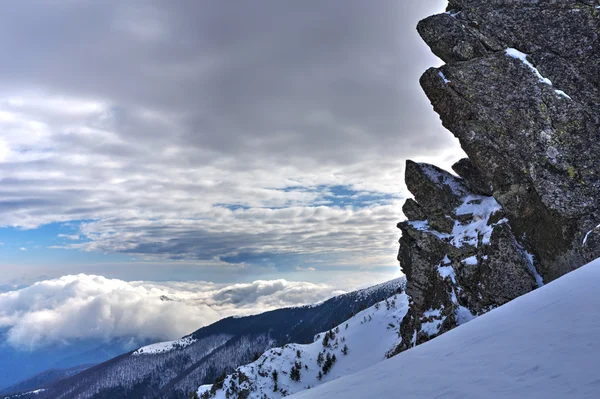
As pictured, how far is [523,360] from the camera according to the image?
736 cm

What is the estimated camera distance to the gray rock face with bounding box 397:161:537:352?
27.4 meters

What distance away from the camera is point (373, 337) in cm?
8412

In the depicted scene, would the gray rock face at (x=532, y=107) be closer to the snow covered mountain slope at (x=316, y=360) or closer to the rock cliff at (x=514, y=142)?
the rock cliff at (x=514, y=142)

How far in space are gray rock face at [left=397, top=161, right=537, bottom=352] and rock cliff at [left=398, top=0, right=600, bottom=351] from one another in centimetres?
12

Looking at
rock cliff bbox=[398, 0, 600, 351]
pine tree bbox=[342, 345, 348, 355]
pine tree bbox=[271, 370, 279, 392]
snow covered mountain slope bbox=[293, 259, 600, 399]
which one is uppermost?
rock cliff bbox=[398, 0, 600, 351]

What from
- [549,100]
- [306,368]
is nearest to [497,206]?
[549,100]

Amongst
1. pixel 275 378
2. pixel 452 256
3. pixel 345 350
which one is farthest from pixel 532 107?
pixel 275 378

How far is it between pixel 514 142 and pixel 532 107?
2.81 m

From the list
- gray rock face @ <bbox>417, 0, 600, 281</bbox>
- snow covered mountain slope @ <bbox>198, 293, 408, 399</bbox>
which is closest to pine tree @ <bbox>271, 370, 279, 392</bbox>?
snow covered mountain slope @ <bbox>198, 293, 408, 399</bbox>

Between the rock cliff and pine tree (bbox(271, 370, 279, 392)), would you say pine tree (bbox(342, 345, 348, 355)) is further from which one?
the rock cliff

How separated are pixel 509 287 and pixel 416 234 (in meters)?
12.4

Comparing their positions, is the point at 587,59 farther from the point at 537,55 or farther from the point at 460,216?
the point at 460,216

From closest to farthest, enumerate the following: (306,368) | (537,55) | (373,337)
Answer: (537,55), (373,337), (306,368)

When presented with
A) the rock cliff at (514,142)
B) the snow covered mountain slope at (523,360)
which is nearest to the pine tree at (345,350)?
the rock cliff at (514,142)
